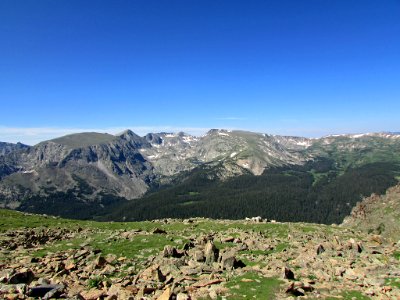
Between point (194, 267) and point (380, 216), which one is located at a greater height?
point (194, 267)

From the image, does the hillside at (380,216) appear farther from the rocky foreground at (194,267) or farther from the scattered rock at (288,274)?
the scattered rock at (288,274)

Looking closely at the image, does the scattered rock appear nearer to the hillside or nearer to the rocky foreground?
the rocky foreground

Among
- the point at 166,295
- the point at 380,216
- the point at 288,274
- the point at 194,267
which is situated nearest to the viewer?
the point at 166,295

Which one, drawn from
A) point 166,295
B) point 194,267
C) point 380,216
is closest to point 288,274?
point 194,267

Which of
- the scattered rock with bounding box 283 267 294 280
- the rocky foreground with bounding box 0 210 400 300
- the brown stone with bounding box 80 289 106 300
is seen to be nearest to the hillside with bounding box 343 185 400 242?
the rocky foreground with bounding box 0 210 400 300

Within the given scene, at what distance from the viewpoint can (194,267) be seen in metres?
→ 24.6

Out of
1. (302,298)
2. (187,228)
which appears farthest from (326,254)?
(187,228)

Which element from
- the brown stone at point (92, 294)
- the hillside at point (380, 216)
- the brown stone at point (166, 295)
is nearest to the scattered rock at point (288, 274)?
the brown stone at point (166, 295)

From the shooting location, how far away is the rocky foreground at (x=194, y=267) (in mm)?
19219

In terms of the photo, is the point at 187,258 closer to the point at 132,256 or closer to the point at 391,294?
the point at 132,256

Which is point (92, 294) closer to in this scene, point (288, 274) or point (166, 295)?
point (166, 295)

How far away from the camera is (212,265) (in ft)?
83.7

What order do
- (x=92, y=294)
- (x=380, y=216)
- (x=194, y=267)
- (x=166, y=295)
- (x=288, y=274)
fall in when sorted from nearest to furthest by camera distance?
(x=166, y=295), (x=92, y=294), (x=288, y=274), (x=194, y=267), (x=380, y=216)

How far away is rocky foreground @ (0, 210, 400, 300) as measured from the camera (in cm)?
1922
